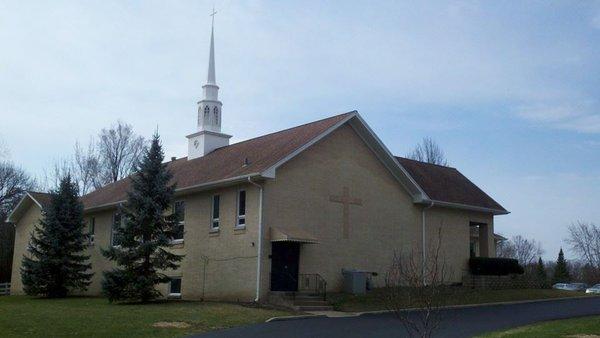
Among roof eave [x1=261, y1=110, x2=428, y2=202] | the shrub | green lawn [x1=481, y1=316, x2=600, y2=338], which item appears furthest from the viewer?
the shrub

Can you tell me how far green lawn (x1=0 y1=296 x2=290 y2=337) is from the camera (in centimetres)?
1973

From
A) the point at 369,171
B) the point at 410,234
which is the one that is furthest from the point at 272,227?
the point at 410,234

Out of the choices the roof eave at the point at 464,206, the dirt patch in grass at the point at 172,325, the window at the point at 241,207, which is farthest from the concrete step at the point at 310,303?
the roof eave at the point at 464,206

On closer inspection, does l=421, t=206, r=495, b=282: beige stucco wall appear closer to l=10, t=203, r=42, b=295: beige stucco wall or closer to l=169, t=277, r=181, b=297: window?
l=169, t=277, r=181, b=297: window

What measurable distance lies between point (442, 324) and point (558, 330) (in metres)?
3.83

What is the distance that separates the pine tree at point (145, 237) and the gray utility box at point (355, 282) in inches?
268

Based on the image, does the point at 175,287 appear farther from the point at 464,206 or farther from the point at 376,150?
the point at 464,206

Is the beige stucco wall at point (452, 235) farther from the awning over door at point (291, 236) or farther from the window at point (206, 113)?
the window at point (206, 113)

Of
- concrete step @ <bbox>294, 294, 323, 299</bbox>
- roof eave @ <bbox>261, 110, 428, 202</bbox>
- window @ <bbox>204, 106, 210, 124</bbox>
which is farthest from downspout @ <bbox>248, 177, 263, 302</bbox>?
window @ <bbox>204, 106, 210, 124</bbox>

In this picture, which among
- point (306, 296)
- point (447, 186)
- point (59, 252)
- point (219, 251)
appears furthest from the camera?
point (447, 186)

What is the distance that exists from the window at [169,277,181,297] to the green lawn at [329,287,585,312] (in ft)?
24.7

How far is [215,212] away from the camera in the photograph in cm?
3083

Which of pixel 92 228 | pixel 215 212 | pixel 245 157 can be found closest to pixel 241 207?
pixel 215 212

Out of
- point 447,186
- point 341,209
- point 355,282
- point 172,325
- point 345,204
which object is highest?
point 447,186
